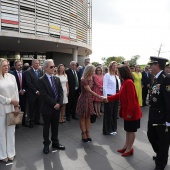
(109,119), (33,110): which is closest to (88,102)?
(109,119)

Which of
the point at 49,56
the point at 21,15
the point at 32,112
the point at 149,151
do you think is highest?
the point at 21,15

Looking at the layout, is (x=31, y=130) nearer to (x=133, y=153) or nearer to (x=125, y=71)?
(x=133, y=153)

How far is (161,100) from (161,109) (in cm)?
15

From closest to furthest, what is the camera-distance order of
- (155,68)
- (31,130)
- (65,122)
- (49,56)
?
(155,68) → (31,130) → (65,122) → (49,56)

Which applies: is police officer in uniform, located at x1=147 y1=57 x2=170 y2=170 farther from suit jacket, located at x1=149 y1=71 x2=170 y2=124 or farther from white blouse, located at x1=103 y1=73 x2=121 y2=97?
white blouse, located at x1=103 y1=73 x2=121 y2=97

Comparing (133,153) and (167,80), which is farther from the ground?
(167,80)

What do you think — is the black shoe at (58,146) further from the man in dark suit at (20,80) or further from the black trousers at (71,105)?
the black trousers at (71,105)

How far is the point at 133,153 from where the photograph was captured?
13.3 feet

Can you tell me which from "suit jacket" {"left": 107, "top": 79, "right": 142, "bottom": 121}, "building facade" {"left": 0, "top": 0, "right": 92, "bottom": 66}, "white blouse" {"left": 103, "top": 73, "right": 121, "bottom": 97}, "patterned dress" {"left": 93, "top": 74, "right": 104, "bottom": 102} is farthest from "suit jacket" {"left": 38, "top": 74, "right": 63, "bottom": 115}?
"building facade" {"left": 0, "top": 0, "right": 92, "bottom": 66}

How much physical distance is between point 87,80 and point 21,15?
1029 centimetres

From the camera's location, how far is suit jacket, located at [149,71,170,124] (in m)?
3.04

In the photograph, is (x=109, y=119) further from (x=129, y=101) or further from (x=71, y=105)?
(x=71, y=105)

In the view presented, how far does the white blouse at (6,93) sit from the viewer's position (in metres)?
3.58

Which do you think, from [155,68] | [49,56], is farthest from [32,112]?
[49,56]
